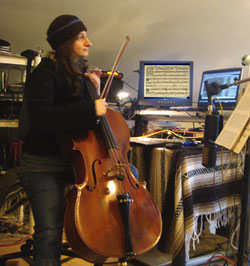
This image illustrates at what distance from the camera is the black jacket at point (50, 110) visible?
1.02m

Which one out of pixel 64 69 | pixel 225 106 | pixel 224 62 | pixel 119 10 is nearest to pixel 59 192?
pixel 64 69

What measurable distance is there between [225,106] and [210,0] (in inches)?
30.7

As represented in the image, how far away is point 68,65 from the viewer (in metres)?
1.15

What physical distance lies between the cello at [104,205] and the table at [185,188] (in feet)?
1.02

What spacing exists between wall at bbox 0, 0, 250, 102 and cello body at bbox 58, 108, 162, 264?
4.62ft

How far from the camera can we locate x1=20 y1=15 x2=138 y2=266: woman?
973mm

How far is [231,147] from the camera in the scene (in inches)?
40.2

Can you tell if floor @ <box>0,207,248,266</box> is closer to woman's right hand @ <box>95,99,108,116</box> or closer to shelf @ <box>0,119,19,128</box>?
shelf @ <box>0,119,19,128</box>

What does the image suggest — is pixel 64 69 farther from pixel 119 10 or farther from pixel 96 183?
pixel 119 10

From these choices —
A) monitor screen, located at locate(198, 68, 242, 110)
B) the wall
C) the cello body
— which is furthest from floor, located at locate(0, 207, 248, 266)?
the wall

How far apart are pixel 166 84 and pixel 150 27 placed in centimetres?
59

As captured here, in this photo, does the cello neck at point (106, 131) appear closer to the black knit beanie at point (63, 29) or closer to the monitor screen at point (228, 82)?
the black knit beanie at point (63, 29)

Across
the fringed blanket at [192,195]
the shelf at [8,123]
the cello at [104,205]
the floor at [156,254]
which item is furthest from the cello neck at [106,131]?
the shelf at [8,123]

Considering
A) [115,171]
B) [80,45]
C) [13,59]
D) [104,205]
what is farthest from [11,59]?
[104,205]
